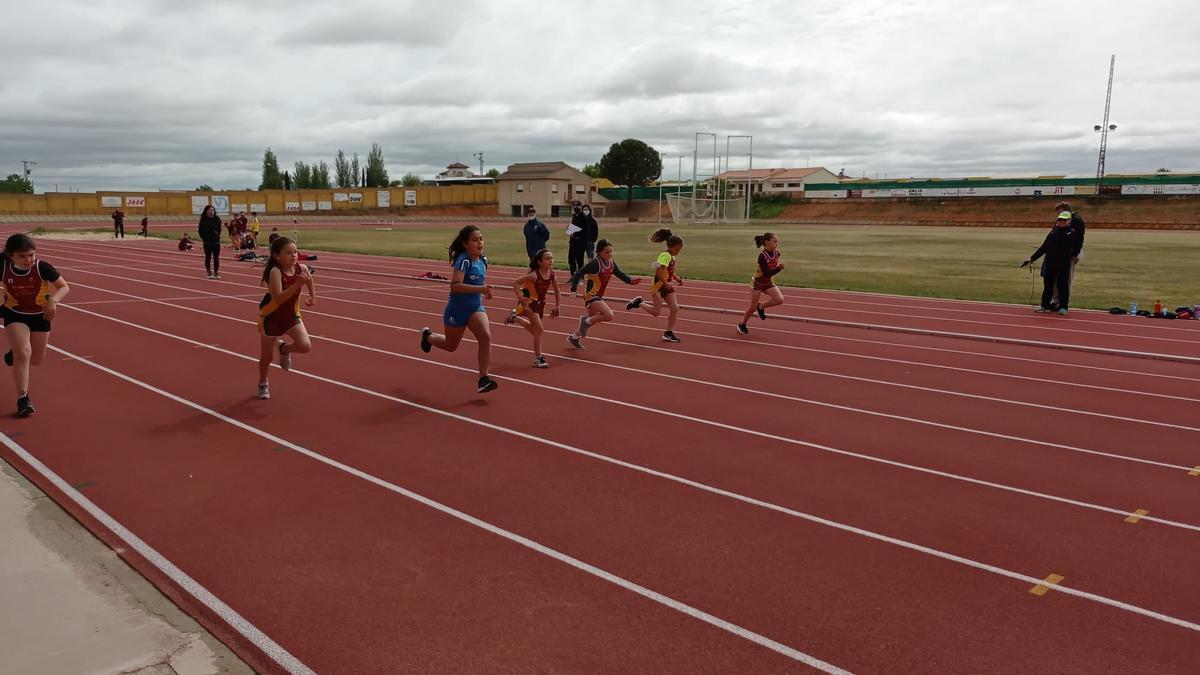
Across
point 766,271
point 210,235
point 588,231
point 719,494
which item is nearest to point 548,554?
point 719,494

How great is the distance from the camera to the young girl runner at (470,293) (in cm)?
827

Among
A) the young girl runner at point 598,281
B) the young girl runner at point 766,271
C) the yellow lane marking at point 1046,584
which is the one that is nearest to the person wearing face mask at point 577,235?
the young girl runner at point 766,271

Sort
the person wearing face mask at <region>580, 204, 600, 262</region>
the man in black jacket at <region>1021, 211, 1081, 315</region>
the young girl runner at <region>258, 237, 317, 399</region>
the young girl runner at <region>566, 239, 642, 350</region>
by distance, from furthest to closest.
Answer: the person wearing face mask at <region>580, 204, 600, 262</region> → the man in black jacket at <region>1021, 211, 1081, 315</region> → the young girl runner at <region>566, 239, 642, 350</region> → the young girl runner at <region>258, 237, 317, 399</region>

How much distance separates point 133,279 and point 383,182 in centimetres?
11049

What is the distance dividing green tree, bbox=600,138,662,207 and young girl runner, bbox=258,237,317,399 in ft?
369

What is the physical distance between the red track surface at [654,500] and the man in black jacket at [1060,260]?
511 cm

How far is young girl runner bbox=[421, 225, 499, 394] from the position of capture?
8.27 meters

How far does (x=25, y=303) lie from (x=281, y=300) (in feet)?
7.02

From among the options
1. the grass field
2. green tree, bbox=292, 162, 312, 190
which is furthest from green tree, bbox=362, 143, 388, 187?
A: the grass field

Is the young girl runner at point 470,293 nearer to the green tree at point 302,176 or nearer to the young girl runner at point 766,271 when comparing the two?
the young girl runner at point 766,271

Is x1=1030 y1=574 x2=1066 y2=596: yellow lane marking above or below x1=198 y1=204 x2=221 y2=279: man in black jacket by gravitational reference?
below

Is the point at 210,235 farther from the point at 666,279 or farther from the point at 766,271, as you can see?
the point at 766,271

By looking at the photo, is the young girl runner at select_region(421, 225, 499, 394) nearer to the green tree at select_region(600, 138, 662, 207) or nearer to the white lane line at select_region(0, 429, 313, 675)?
the white lane line at select_region(0, 429, 313, 675)

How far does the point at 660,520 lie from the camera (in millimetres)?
5410
